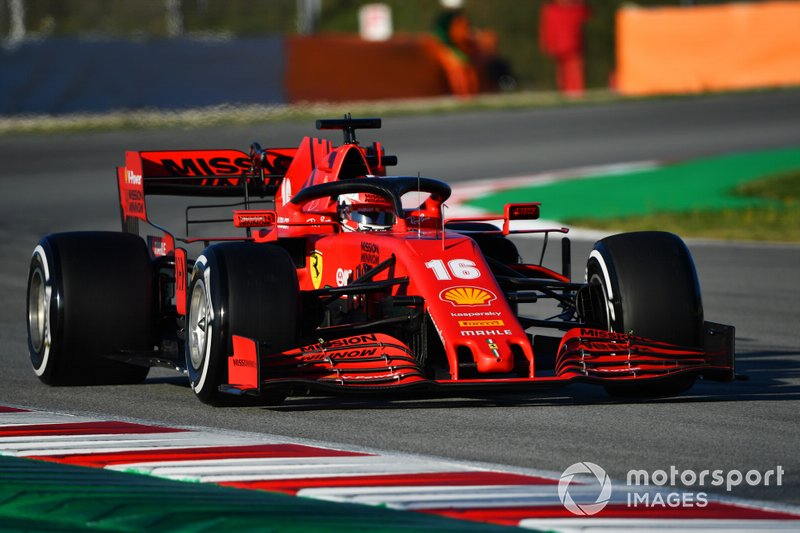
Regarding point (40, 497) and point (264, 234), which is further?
point (264, 234)

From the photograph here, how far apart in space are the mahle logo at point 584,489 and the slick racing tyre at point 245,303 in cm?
186

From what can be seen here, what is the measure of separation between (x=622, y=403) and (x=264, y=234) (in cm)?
262

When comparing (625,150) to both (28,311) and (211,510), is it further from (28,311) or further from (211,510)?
(211,510)

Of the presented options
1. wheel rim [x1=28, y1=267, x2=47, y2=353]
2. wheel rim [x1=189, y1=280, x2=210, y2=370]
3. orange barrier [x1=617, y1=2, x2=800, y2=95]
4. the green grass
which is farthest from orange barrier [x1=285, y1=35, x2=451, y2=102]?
wheel rim [x1=189, y1=280, x2=210, y2=370]

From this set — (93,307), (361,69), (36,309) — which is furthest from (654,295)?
(361,69)

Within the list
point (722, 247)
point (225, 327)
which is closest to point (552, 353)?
point (225, 327)

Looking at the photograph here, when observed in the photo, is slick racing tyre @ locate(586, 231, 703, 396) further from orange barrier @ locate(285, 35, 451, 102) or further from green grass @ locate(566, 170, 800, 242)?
orange barrier @ locate(285, 35, 451, 102)

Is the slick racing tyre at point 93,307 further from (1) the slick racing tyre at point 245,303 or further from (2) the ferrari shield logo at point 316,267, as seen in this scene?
(1) the slick racing tyre at point 245,303

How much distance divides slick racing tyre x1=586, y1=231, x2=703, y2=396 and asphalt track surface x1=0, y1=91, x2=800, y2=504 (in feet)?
1.15

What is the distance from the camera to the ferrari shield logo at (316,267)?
857 centimetres

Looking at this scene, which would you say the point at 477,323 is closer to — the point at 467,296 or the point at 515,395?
the point at 467,296

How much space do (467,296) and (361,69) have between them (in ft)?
76.9

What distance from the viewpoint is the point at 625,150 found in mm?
24969

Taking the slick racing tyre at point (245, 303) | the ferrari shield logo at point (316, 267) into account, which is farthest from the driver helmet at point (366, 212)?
the slick racing tyre at point (245, 303)
